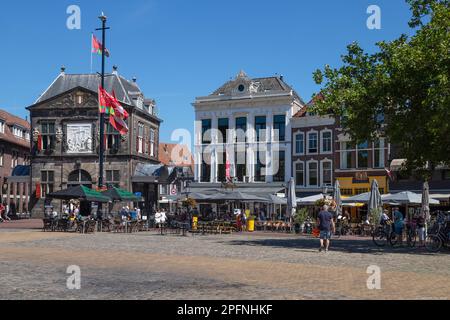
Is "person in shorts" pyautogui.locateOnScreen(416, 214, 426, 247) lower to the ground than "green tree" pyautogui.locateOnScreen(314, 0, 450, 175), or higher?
lower

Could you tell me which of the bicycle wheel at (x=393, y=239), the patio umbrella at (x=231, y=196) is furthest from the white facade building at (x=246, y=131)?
the bicycle wheel at (x=393, y=239)

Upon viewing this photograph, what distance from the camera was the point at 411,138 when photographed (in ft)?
69.4

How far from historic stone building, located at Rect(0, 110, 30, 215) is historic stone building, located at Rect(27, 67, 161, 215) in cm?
405

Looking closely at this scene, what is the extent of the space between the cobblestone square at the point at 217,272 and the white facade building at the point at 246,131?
27212 mm

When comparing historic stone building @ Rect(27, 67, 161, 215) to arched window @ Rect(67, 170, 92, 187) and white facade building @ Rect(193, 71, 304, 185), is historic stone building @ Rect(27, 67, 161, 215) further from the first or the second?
white facade building @ Rect(193, 71, 304, 185)

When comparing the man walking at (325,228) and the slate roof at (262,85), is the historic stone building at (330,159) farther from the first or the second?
the man walking at (325,228)

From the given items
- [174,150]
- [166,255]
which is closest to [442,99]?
[166,255]

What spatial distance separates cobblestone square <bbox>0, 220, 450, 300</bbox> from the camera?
32.8 feet

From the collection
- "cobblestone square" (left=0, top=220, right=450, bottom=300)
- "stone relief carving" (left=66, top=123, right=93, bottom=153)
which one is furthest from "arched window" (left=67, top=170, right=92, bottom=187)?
"cobblestone square" (left=0, top=220, right=450, bottom=300)
